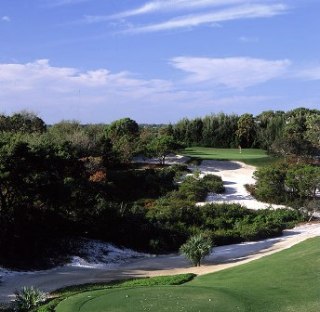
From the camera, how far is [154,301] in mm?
13297

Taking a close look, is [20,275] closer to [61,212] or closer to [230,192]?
[61,212]

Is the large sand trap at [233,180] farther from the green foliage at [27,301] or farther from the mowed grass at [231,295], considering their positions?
the green foliage at [27,301]

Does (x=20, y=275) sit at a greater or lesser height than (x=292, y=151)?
lesser

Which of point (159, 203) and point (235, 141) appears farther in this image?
point (235, 141)

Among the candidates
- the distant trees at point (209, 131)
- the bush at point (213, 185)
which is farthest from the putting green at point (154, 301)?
the distant trees at point (209, 131)

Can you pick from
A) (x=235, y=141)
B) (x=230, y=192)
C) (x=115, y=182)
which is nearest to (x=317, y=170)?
Answer: (x=230, y=192)

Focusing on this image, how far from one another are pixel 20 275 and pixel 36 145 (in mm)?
7061

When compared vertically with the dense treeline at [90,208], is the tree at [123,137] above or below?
above

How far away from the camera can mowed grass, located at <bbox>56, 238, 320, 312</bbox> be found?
41.1 feet

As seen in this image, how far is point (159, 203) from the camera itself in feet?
118

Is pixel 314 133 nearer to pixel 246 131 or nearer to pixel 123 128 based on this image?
pixel 246 131

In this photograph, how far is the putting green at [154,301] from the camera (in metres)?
12.5

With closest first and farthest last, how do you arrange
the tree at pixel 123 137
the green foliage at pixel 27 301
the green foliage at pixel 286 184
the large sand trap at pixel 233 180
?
1. the green foliage at pixel 27 301
2. the green foliage at pixel 286 184
3. the large sand trap at pixel 233 180
4. the tree at pixel 123 137

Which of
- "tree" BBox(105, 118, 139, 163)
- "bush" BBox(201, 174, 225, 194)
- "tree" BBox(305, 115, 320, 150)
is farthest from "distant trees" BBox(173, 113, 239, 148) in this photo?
"bush" BBox(201, 174, 225, 194)
